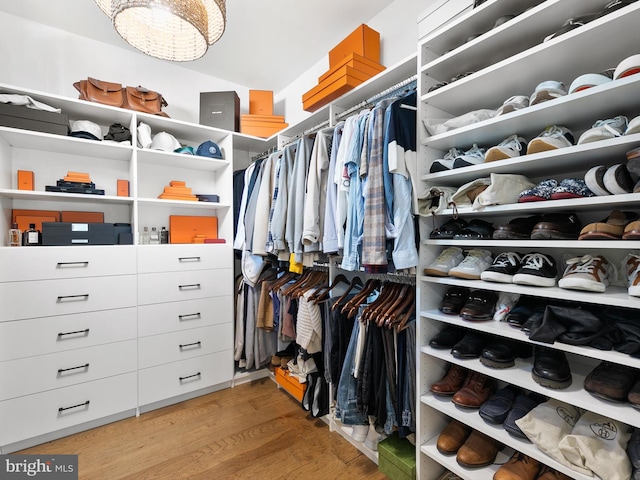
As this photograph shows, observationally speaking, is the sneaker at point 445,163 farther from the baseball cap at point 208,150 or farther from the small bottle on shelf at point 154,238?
the small bottle on shelf at point 154,238

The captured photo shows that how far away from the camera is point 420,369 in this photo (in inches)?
50.4

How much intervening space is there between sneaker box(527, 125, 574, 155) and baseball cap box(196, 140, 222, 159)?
213 cm

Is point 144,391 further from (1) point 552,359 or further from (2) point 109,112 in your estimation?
(1) point 552,359

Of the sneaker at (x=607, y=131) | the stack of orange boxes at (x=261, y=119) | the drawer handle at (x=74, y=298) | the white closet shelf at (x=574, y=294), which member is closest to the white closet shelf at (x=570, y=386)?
the white closet shelf at (x=574, y=294)

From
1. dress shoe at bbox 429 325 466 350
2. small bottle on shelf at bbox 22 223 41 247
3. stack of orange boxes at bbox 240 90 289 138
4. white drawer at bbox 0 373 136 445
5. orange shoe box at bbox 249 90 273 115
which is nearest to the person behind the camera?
dress shoe at bbox 429 325 466 350

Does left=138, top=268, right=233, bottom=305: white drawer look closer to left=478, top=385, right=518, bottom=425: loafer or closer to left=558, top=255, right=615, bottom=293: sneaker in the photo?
left=478, top=385, right=518, bottom=425: loafer

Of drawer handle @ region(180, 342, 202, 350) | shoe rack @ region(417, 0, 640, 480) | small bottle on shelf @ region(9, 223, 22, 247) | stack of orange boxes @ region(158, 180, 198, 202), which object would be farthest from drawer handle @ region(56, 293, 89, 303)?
shoe rack @ region(417, 0, 640, 480)

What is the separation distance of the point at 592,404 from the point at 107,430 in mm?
2446

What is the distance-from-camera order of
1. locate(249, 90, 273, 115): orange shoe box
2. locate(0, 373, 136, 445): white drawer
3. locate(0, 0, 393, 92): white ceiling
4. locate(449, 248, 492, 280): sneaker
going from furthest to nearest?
locate(249, 90, 273, 115): orange shoe box, locate(0, 0, 393, 92): white ceiling, locate(0, 373, 136, 445): white drawer, locate(449, 248, 492, 280): sneaker

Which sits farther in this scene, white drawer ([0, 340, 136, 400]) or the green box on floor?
white drawer ([0, 340, 136, 400])

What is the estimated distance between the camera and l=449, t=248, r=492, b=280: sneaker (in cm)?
114

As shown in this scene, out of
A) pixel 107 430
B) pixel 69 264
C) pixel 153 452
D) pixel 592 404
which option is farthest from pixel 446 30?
pixel 107 430

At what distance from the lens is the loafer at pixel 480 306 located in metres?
1.13
